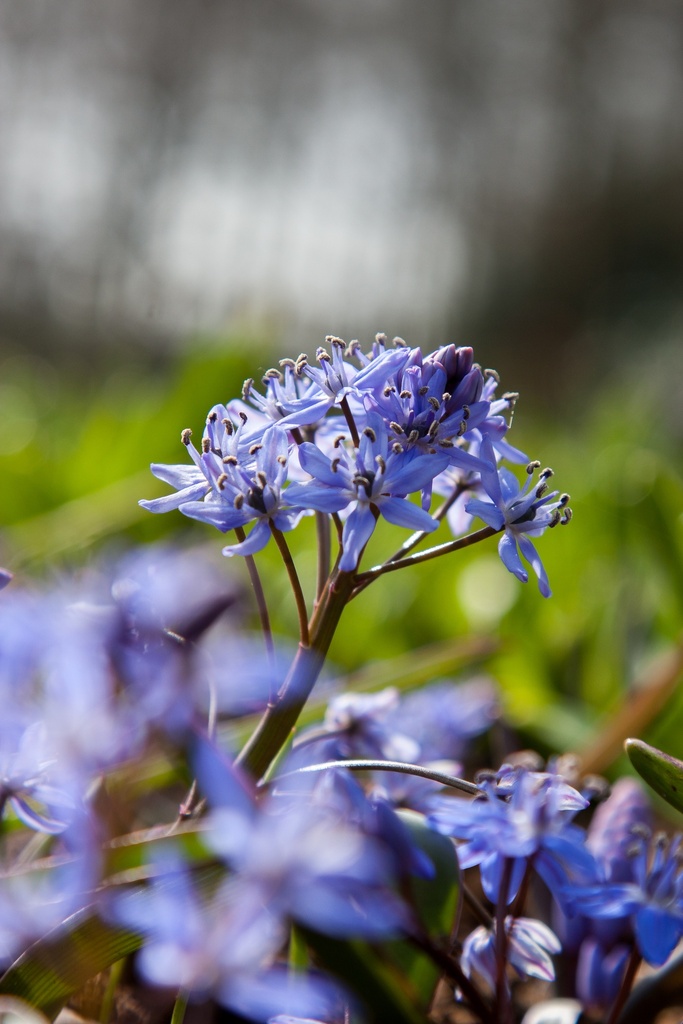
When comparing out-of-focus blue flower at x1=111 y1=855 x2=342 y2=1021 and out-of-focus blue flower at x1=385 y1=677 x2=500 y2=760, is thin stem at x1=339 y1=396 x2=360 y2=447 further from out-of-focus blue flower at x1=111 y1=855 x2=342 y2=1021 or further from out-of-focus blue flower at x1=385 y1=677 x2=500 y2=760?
out-of-focus blue flower at x1=385 y1=677 x2=500 y2=760

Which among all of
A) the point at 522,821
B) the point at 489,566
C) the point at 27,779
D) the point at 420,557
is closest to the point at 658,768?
the point at 522,821

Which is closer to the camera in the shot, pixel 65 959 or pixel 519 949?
pixel 65 959

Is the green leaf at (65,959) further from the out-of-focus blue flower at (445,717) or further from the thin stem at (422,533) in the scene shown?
the out-of-focus blue flower at (445,717)

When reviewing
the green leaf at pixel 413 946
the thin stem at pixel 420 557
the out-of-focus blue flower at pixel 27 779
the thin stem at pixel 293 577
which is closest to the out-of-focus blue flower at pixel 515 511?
the thin stem at pixel 420 557

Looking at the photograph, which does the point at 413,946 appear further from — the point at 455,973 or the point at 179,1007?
the point at 179,1007

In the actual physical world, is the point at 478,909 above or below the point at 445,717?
above

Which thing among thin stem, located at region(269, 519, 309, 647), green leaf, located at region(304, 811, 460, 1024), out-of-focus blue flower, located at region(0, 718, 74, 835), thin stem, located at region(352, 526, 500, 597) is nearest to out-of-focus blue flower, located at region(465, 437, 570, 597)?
thin stem, located at region(352, 526, 500, 597)
